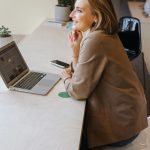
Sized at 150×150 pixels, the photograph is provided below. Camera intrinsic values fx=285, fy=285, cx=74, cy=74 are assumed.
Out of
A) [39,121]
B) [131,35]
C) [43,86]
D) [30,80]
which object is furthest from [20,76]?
[131,35]

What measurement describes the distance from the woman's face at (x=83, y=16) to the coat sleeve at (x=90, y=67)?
136 mm

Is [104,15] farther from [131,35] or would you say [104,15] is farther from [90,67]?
[131,35]

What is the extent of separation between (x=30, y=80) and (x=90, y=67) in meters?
0.41

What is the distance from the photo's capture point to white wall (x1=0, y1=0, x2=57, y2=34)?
342 cm

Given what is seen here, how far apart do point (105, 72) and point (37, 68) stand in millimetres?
572

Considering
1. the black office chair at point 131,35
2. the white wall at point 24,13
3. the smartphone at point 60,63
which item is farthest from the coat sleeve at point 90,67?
the white wall at point 24,13

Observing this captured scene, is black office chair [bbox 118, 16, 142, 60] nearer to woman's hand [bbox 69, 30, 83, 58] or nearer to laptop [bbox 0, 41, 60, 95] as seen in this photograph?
woman's hand [bbox 69, 30, 83, 58]

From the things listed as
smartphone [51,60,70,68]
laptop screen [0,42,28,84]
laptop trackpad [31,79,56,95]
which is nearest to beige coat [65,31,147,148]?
laptop trackpad [31,79,56,95]

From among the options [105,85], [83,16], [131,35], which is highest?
[83,16]

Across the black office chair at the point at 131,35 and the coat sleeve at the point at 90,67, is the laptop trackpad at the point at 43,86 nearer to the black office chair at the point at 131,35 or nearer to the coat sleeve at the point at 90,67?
the coat sleeve at the point at 90,67

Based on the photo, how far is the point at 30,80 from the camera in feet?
5.09

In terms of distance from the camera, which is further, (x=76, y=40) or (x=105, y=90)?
(x=76, y=40)

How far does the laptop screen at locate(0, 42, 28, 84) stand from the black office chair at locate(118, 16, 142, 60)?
1.60m

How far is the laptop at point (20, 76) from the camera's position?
4.70ft
